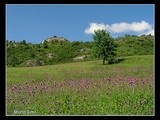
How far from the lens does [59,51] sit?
199ft

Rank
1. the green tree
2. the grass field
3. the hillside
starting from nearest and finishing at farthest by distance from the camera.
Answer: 1. the grass field
2. the green tree
3. the hillside

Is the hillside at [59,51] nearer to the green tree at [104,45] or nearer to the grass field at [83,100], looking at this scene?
the green tree at [104,45]

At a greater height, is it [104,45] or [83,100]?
[104,45]

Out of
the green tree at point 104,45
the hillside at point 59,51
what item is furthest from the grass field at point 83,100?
the hillside at point 59,51

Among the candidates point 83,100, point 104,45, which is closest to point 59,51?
point 104,45

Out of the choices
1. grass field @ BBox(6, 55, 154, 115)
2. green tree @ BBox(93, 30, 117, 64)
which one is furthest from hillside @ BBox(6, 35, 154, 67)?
grass field @ BBox(6, 55, 154, 115)

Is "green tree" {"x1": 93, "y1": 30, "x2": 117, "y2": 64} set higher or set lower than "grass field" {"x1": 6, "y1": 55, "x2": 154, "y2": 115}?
higher

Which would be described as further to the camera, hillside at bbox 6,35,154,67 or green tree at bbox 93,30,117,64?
hillside at bbox 6,35,154,67

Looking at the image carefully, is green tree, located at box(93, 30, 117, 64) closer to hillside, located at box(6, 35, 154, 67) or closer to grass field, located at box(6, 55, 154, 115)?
hillside, located at box(6, 35, 154, 67)

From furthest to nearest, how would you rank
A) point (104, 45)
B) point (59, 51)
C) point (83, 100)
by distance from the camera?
1. point (59, 51)
2. point (104, 45)
3. point (83, 100)

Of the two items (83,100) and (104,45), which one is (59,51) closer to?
(104,45)

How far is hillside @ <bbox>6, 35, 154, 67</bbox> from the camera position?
52.9 metres

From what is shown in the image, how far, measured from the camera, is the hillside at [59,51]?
5287cm

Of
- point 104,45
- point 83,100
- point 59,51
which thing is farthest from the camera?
point 59,51
